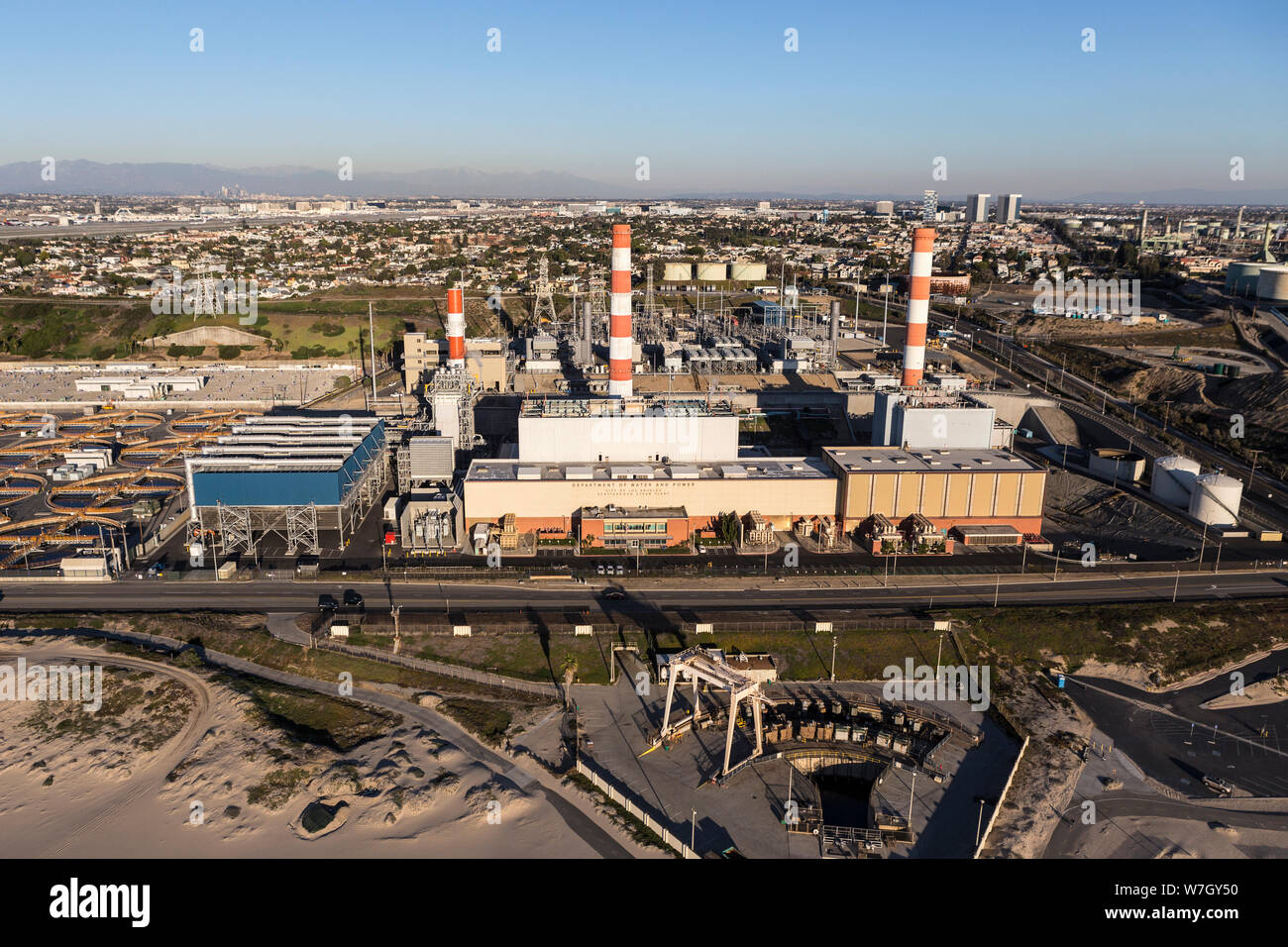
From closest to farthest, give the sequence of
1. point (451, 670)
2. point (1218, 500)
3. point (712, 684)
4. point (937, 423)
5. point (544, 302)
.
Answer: point (712, 684)
point (451, 670)
point (1218, 500)
point (937, 423)
point (544, 302)

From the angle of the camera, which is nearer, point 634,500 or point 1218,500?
point 634,500

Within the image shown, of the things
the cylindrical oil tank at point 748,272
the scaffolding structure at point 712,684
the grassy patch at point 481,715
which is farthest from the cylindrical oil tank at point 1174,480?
the cylindrical oil tank at point 748,272

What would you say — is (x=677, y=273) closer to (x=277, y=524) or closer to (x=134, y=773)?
(x=277, y=524)

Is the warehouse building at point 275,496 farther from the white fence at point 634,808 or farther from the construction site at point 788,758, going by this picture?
the white fence at point 634,808

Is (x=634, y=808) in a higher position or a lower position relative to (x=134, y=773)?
lower

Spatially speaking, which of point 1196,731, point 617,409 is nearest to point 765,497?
point 617,409

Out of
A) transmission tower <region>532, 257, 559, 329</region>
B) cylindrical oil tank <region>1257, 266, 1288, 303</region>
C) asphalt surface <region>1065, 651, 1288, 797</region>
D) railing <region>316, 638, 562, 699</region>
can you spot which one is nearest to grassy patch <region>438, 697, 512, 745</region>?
railing <region>316, 638, 562, 699</region>

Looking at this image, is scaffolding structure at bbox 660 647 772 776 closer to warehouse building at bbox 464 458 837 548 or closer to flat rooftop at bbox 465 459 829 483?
warehouse building at bbox 464 458 837 548

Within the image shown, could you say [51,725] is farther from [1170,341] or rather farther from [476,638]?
[1170,341]
